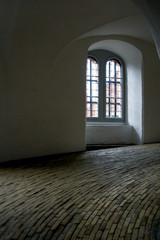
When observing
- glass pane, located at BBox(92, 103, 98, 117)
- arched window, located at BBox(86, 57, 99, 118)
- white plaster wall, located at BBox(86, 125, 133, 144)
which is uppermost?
arched window, located at BBox(86, 57, 99, 118)

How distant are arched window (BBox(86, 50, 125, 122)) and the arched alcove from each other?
0.91 ft

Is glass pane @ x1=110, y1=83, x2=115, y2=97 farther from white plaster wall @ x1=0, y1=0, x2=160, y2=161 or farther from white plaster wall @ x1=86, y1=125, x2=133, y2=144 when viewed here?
white plaster wall @ x1=0, y1=0, x2=160, y2=161

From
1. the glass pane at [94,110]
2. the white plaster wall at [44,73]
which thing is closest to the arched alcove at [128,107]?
the glass pane at [94,110]

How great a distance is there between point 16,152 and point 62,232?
15.3 feet

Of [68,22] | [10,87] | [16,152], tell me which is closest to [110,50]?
[68,22]

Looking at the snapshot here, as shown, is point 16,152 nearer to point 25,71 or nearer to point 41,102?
point 41,102

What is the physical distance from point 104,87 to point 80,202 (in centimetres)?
791

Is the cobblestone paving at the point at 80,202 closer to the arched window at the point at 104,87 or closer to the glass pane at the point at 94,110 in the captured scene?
the glass pane at the point at 94,110

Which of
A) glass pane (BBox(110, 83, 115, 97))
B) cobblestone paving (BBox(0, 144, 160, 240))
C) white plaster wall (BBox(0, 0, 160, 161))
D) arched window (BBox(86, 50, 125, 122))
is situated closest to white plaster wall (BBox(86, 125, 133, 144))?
arched window (BBox(86, 50, 125, 122))

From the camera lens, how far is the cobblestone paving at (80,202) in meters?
2.50

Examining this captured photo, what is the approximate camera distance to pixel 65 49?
26.7ft

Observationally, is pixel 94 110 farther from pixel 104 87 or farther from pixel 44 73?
pixel 44 73

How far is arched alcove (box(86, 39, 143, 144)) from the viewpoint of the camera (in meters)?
9.90

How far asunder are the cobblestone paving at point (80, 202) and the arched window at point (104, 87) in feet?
16.9
